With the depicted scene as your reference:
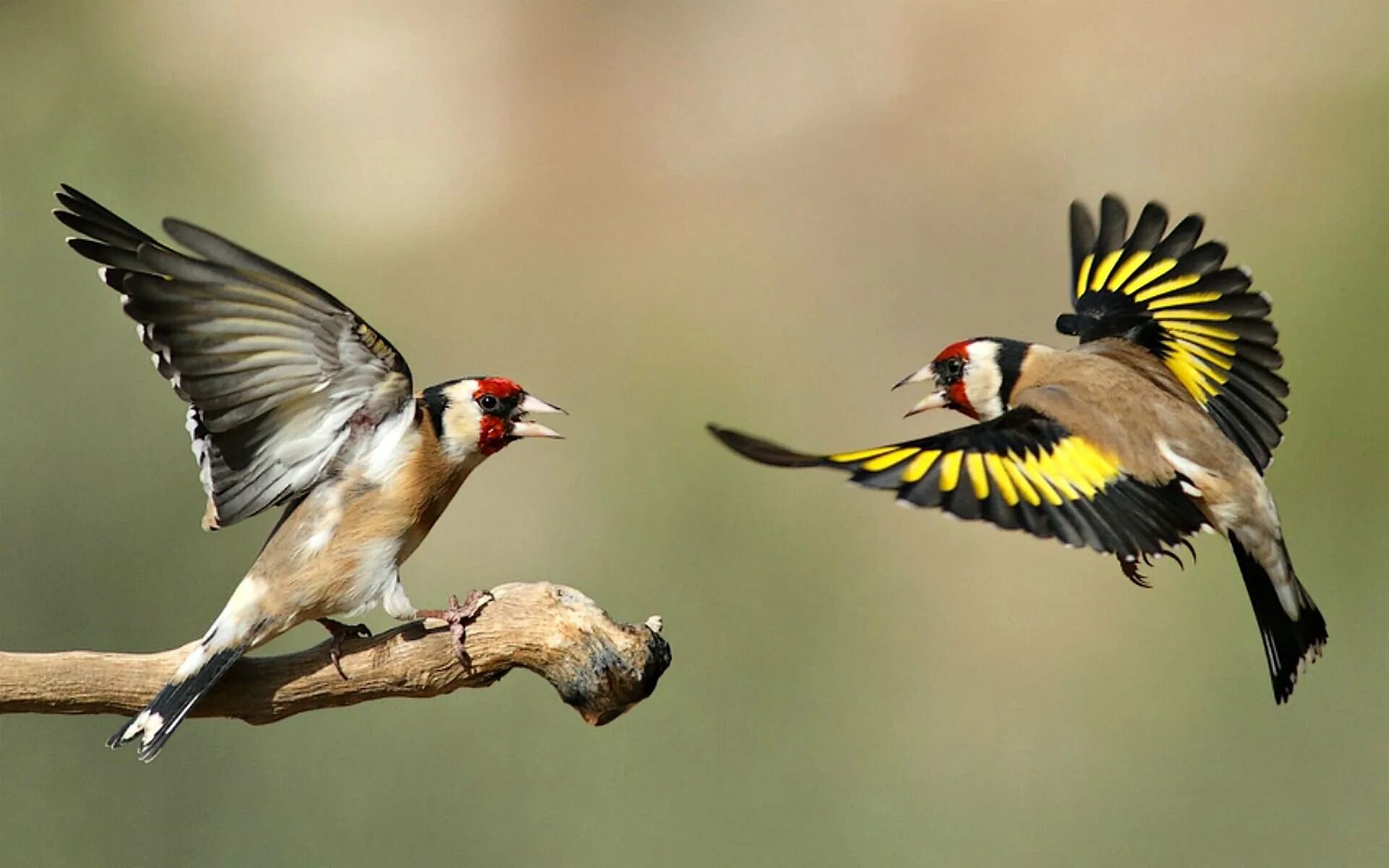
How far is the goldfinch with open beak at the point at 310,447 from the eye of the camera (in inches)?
103

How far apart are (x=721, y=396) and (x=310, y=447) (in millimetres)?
4372

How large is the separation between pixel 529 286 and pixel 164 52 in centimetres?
224

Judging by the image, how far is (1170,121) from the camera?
8.48m

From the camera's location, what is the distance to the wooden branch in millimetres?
2555

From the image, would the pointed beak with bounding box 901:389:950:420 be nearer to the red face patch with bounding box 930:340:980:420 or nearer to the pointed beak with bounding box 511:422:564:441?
the red face patch with bounding box 930:340:980:420

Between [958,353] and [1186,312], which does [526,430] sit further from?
[1186,312]

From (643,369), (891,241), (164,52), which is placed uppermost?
(164,52)

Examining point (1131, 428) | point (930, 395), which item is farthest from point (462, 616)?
point (1131, 428)

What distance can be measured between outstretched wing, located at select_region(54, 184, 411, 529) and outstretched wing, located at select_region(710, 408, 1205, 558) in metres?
0.80

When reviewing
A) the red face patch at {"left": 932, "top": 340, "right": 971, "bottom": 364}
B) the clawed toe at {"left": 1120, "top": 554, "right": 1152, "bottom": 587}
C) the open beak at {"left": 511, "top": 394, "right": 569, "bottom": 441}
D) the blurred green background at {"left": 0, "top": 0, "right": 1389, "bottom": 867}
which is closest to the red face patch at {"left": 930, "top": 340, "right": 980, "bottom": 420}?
the red face patch at {"left": 932, "top": 340, "right": 971, "bottom": 364}

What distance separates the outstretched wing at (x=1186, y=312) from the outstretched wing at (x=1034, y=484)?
41cm

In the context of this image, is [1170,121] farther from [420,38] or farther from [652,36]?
[420,38]

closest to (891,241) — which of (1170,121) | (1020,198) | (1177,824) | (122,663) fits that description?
(1020,198)

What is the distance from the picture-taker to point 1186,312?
134 inches
